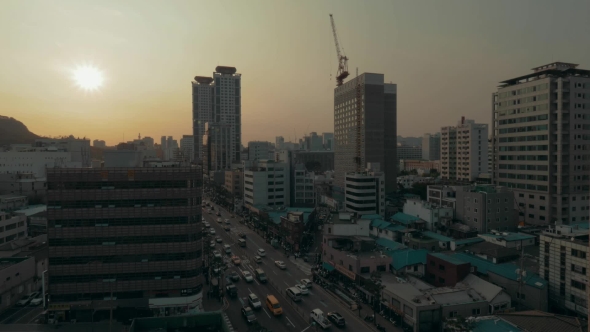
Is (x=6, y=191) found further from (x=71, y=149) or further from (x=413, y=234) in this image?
(x=413, y=234)

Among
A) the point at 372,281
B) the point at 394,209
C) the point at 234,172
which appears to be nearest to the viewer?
the point at 372,281

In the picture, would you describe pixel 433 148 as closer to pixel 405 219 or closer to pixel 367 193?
pixel 367 193

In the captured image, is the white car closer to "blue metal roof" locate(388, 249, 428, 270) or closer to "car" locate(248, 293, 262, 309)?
"car" locate(248, 293, 262, 309)

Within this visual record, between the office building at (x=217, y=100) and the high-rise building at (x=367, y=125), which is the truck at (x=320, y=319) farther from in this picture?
the office building at (x=217, y=100)

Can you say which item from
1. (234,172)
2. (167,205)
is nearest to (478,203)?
(167,205)

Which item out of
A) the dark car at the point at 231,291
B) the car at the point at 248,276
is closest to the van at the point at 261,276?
the car at the point at 248,276

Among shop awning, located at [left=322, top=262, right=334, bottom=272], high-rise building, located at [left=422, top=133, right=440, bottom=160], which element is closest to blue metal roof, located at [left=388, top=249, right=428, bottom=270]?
shop awning, located at [left=322, top=262, right=334, bottom=272]
